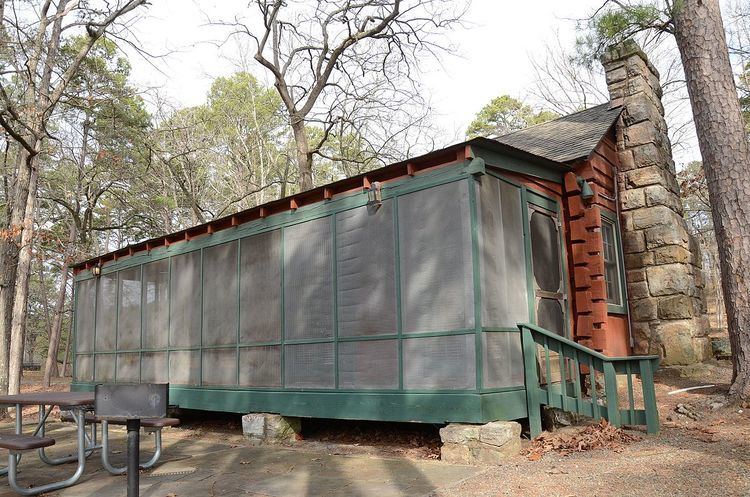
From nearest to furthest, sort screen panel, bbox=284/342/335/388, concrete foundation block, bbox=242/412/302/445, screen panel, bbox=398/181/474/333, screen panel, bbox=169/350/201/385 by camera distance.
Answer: screen panel, bbox=398/181/474/333 → screen panel, bbox=284/342/335/388 → concrete foundation block, bbox=242/412/302/445 → screen panel, bbox=169/350/201/385

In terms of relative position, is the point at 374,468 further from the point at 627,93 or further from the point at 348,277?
the point at 627,93

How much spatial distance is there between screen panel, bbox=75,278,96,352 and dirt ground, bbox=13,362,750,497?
5.04 meters

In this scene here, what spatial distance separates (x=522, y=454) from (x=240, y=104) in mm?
22552

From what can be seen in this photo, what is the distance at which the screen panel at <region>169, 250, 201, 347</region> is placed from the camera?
970 cm

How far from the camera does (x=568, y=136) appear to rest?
1002 centimetres

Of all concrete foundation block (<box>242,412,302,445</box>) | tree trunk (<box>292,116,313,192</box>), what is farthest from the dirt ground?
tree trunk (<box>292,116,313,192</box>)

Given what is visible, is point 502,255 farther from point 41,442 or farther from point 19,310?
point 19,310

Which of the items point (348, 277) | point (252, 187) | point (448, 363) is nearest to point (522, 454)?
point (448, 363)

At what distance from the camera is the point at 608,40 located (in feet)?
32.9

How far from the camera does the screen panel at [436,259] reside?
6.23m

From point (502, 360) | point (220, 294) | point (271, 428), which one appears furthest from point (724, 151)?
point (220, 294)

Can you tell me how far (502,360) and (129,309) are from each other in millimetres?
8031

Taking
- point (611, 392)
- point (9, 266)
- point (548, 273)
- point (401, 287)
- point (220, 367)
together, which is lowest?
point (611, 392)

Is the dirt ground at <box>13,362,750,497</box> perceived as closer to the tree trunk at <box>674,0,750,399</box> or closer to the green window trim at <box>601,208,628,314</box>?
the tree trunk at <box>674,0,750,399</box>
